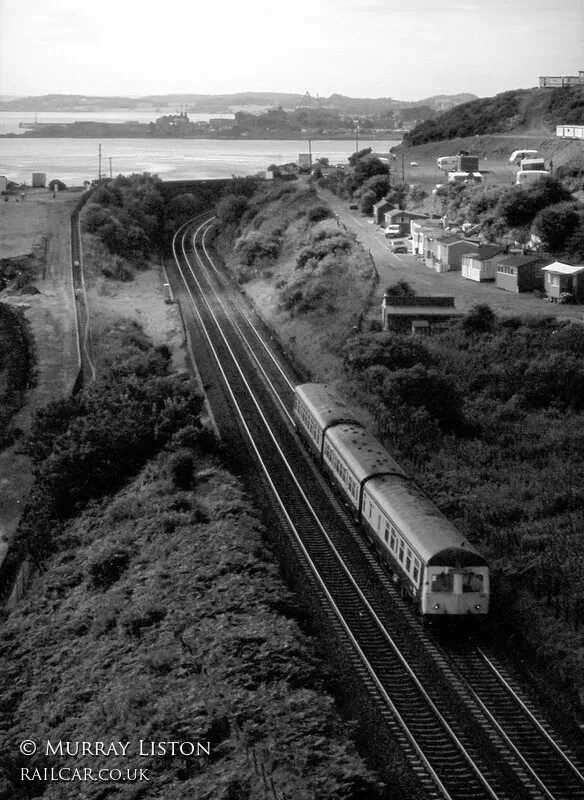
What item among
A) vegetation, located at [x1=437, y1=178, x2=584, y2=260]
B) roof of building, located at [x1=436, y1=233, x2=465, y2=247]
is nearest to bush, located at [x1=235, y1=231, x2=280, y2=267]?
vegetation, located at [x1=437, y1=178, x2=584, y2=260]

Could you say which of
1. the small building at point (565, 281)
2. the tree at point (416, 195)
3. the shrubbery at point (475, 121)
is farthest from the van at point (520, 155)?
the small building at point (565, 281)

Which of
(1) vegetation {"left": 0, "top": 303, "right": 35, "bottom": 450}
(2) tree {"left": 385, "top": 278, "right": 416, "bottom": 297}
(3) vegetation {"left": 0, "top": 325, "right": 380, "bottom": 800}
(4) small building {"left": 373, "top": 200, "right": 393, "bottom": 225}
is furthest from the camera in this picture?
(4) small building {"left": 373, "top": 200, "right": 393, "bottom": 225}

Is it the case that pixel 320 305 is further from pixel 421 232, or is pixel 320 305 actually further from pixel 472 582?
pixel 472 582

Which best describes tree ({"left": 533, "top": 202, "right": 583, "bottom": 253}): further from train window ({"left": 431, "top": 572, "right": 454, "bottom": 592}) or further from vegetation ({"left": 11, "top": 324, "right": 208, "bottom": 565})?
train window ({"left": 431, "top": 572, "right": 454, "bottom": 592})

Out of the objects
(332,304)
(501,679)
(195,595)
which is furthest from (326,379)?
(501,679)

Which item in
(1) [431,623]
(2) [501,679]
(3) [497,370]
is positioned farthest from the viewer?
(3) [497,370]

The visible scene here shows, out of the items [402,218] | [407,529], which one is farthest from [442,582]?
[402,218]

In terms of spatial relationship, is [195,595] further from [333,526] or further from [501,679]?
Result: [501,679]
